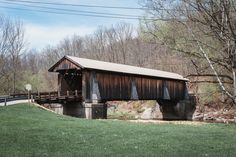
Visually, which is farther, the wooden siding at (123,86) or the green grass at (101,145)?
the wooden siding at (123,86)

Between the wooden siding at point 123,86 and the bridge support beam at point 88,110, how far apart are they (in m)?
0.92

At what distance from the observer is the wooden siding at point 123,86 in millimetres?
32562

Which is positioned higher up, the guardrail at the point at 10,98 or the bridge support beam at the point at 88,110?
the guardrail at the point at 10,98

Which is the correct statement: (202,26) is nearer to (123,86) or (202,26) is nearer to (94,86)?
(94,86)

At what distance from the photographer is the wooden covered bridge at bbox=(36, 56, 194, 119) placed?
32.1m

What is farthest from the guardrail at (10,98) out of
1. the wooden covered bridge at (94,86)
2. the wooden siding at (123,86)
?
the wooden siding at (123,86)

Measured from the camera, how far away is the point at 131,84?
37.2 meters

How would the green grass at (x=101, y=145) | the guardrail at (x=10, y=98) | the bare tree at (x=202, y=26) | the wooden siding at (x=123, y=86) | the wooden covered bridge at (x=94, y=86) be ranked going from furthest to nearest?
the wooden siding at (x=123, y=86)
the wooden covered bridge at (x=94, y=86)
the guardrail at (x=10, y=98)
the bare tree at (x=202, y=26)
the green grass at (x=101, y=145)

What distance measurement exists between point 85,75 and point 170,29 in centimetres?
1437

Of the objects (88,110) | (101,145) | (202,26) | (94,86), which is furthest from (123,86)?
(101,145)

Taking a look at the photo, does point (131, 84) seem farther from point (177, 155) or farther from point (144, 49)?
point (144, 49)

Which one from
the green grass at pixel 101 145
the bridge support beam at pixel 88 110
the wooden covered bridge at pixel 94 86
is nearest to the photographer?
the green grass at pixel 101 145

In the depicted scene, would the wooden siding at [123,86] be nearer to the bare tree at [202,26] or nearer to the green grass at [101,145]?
the bare tree at [202,26]

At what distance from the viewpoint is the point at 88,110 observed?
103ft
